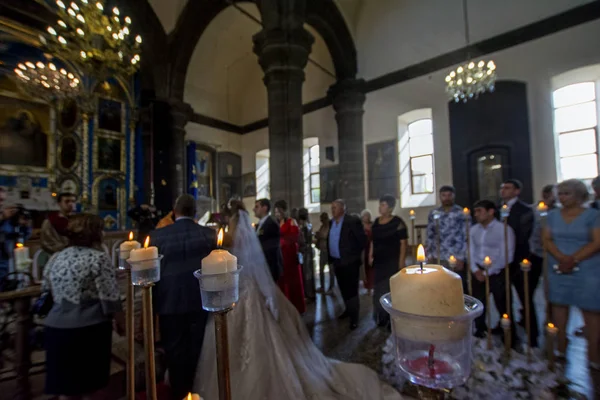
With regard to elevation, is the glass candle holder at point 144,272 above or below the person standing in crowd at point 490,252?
above

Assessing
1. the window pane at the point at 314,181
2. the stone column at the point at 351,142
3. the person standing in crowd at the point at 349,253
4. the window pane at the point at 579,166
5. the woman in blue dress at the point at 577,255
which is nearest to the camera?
the woman in blue dress at the point at 577,255

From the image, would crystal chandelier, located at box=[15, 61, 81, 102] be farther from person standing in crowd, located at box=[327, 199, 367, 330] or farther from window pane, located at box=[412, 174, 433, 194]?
window pane, located at box=[412, 174, 433, 194]

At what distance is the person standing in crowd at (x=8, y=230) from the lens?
2818mm

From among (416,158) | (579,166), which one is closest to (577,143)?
(579,166)

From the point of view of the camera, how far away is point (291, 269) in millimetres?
3855

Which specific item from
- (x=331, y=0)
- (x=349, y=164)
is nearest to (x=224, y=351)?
(x=349, y=164)

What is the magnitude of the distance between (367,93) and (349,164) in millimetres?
2927

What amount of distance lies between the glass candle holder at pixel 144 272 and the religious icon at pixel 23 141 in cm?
1001

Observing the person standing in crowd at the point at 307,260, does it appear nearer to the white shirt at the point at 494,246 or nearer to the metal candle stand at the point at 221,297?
the white shirt at the point at 494,246

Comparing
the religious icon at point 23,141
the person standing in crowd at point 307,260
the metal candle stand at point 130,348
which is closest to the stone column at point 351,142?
the person standing in crowd at point 307,260

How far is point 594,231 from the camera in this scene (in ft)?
7.70

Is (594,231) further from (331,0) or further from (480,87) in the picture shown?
(331,0)

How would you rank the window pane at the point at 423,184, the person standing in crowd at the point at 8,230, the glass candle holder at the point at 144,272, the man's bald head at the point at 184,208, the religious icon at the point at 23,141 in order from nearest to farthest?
the glass candle holder at the point at 144,272, the man's bald head at the point at 184,208, the person standing in crowd at the point at 8,230, the religious icon at the point at 23,141, the window pane at the point at 423,184

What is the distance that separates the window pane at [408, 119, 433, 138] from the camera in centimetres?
999
